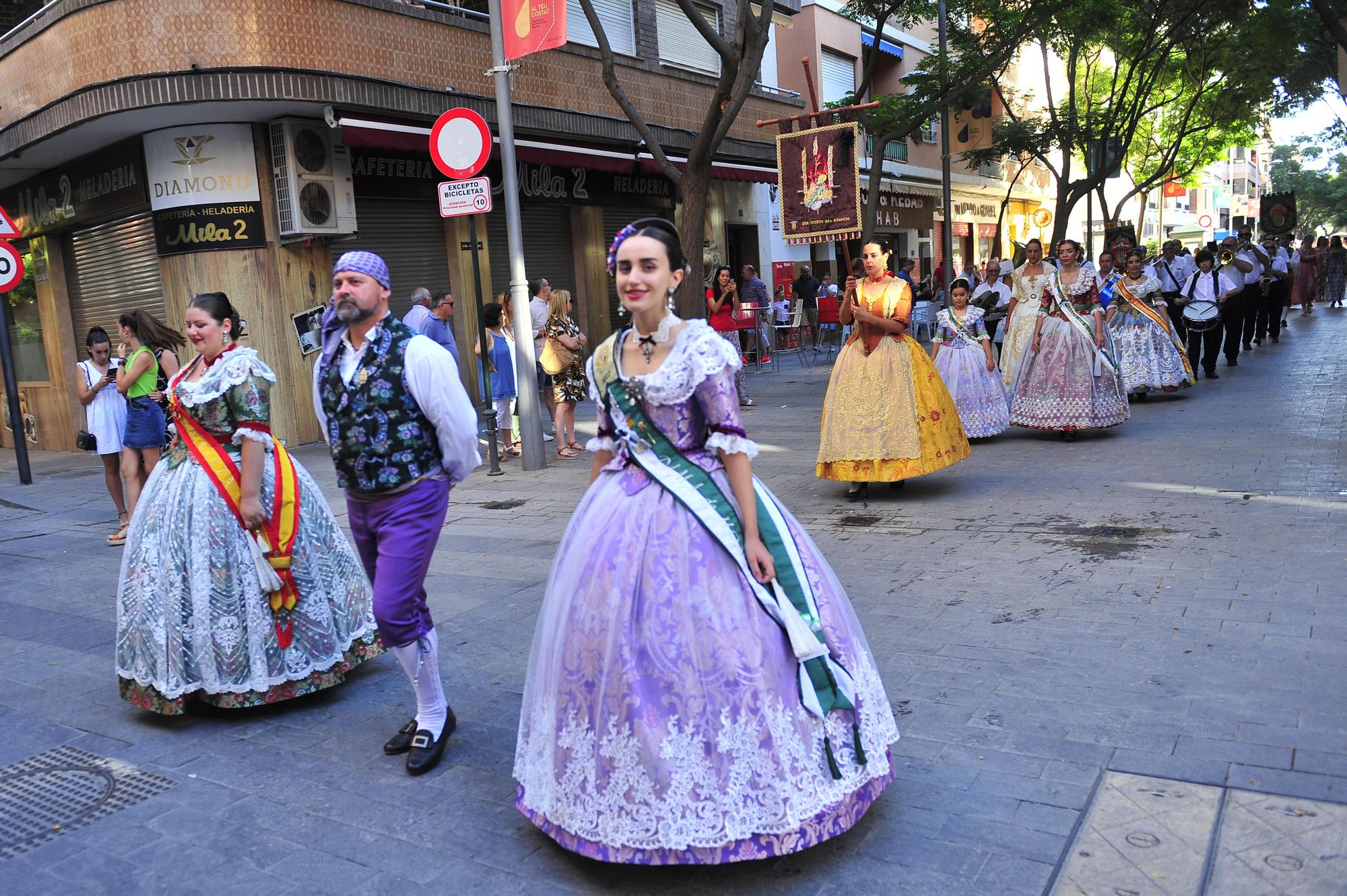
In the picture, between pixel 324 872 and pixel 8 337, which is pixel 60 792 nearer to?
pixel 324 872

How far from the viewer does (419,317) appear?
11148mm

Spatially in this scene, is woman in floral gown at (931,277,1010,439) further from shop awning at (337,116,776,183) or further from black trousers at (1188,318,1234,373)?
black trousers at (1188,318,1234,373)

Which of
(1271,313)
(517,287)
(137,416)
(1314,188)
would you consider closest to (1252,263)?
(1271,313)

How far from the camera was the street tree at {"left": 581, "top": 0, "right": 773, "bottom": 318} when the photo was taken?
1163 centimetres

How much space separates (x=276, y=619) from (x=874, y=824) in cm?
262

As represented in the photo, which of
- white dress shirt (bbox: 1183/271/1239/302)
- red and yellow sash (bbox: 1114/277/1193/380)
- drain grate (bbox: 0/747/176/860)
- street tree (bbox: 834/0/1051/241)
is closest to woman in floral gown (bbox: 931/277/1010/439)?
street tree (bbox: 834/0/1051/241)

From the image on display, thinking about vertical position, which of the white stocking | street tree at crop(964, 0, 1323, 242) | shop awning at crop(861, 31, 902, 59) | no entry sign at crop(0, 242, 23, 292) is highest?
shop awning at crop(861, 31, 902, 59)

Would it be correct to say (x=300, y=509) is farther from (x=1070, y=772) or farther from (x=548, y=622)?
(x=1070, y=772)

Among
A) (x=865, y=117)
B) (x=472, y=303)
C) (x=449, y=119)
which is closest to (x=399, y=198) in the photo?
(x=472, y=303)

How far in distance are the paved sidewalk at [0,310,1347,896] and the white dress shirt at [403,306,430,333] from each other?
11.9 ft

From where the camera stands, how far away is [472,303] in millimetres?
15773

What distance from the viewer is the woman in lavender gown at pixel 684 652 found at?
2797mm

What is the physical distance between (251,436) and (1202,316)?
1375 cm

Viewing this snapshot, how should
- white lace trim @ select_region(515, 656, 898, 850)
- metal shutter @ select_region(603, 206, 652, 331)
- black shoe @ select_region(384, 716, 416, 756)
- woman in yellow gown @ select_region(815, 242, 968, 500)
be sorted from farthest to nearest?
metal shutter @ select_region(603, 206, 652, 331)
woman in yellow gown @ select_region(815, 242, 968, 500)
black shoe @ select_region(384, 716, 416, 756)
white lace trim @ select_region(515, 656, 898, 850)
